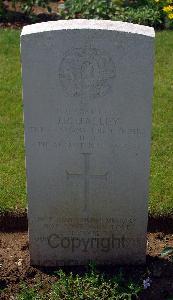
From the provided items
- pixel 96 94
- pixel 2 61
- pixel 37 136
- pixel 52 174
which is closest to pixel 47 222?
pixel 52 174

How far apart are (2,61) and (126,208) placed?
4.12 m

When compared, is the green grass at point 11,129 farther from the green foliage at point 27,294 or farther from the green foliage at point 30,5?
the green foliage at point 27,294

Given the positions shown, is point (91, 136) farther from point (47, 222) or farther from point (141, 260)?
point (141, 260)

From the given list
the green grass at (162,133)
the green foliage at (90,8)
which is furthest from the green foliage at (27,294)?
the green foliage at (90,8)

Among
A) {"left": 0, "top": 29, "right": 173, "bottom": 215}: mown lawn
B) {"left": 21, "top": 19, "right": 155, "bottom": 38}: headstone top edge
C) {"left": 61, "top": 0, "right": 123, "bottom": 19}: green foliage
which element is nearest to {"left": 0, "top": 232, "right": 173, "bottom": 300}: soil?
{"left": 0, "top": 29, "right": 173, "bottom": 215}: mown lawn

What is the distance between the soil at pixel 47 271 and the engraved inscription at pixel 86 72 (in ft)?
4.39

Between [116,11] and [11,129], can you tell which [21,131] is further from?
[116,11]

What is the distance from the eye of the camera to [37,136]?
13.8 feet

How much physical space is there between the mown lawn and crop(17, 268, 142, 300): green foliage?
35.5 inches

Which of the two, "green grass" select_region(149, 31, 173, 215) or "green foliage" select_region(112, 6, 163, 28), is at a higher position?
"green foliage" select_region(112, 6, 163, 28)

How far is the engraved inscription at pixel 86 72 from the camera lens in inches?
156

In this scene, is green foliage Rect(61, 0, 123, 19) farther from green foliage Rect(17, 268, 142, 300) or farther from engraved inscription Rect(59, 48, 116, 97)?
green foliage Rect(17, 268, 142, 300)

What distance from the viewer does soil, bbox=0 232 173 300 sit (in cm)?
440

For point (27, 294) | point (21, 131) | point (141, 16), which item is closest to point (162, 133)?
point (21, 131)
